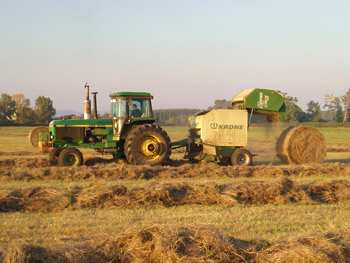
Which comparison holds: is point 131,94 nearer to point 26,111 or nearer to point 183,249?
point 183,249

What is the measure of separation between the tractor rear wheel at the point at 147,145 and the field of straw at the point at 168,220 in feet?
7.26

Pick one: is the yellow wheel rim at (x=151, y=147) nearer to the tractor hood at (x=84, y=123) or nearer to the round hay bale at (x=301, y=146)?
the tractor hood at (x=84, y=123)

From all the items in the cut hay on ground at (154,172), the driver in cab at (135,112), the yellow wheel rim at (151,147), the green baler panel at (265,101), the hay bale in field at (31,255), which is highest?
the green baler panel at (265,101)

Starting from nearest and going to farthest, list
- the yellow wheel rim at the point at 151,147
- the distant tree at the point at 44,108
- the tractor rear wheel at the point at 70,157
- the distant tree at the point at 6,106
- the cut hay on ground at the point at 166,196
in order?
the cut hay on ground at the point at 166,196, the tractor rear wheel at the point at 70,157, the yellow wheel rim at the point at 151,147, the distant tree at the point at 44,108, the distant tree at the point at 6,106

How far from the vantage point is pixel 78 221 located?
308 inches

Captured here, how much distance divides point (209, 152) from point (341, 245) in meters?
11.1

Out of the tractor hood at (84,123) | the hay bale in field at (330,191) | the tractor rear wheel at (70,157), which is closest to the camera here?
the hay bale in field at (330,191)

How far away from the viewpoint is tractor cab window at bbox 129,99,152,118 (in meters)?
16.0

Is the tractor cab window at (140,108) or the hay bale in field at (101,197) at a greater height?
the tractor cab window at (140,108)

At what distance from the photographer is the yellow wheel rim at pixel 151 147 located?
1598 centimetres

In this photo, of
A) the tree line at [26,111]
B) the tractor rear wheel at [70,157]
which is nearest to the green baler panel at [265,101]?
the tractor rear wheel at [70,157]

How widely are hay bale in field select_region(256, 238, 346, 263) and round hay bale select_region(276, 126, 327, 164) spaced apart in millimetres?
11731

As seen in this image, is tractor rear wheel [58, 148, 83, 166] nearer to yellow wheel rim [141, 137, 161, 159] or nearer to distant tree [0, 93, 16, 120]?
yellow wheel rim [141, 137, 161, 159]

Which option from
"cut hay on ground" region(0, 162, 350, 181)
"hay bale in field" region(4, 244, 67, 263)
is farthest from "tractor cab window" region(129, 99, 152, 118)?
"hay bale in field" region(4, 244, 67, 263)
